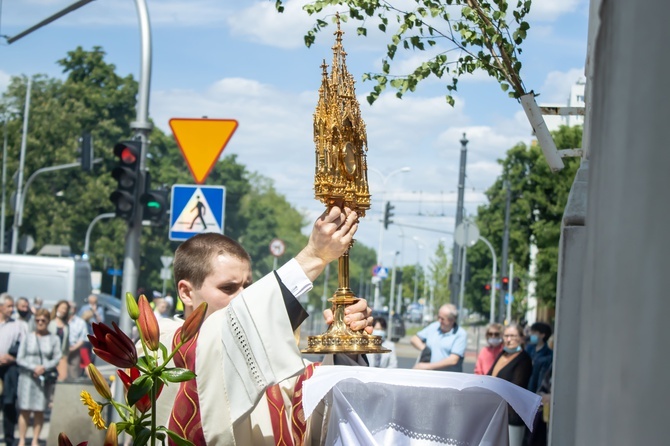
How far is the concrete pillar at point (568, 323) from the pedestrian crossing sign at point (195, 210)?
800cm

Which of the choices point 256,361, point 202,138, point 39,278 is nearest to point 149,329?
point 256,361

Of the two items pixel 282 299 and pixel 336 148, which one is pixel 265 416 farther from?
pixel 336 148

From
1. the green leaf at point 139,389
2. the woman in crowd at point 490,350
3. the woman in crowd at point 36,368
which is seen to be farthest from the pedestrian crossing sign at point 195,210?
the green leaf at point 139,389

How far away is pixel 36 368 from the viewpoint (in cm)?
1514

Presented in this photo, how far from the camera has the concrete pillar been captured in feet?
12.2

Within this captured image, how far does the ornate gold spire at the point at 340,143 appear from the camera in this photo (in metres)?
4.01

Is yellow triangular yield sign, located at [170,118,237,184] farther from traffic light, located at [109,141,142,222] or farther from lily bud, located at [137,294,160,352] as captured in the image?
lily bud, located at [137,294,160,352]

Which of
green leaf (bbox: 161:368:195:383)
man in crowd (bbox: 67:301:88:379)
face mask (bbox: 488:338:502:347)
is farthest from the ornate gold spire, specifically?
man in crowd (bbox: 67:301:88:379)

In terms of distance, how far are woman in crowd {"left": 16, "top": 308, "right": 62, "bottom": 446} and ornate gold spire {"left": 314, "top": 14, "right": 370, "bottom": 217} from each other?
1154 centimetres

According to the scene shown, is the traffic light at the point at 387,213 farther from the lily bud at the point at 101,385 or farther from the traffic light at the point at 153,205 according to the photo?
the lily bud at the point at 101,385

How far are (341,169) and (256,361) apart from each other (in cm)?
89

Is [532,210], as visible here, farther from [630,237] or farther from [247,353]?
[630,237]

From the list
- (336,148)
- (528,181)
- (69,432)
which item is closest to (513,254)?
(528,181)

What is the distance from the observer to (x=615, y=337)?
2.45 m
